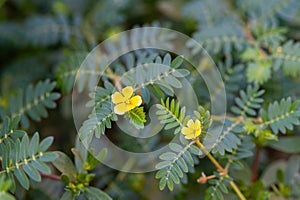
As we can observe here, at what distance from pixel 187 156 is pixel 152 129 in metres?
0.21

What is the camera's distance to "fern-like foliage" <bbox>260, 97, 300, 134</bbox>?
94 cm

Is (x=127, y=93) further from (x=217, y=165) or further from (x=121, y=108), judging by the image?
(x=217, y=165)

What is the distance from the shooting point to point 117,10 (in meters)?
1.52

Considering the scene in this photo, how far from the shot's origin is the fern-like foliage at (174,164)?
2.64 feet

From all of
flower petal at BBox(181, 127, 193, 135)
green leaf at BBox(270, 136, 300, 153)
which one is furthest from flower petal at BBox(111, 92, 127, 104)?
green leaf at BBox(270, 136, 300, 153)

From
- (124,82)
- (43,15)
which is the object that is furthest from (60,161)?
(43,15)

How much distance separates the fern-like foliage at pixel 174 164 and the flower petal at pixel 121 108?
101mm

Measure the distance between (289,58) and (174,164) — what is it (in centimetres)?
48

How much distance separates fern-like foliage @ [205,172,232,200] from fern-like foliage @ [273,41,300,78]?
0.34 metres

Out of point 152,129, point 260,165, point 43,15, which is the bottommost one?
point 260,165

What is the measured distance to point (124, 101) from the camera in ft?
2.67

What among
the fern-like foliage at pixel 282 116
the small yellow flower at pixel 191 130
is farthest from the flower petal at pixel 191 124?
the fern-like foliage at pixel 282 116

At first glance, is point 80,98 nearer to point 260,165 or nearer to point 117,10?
point 117,10

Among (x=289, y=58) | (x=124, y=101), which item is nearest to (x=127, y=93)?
(x=124, y=101)
